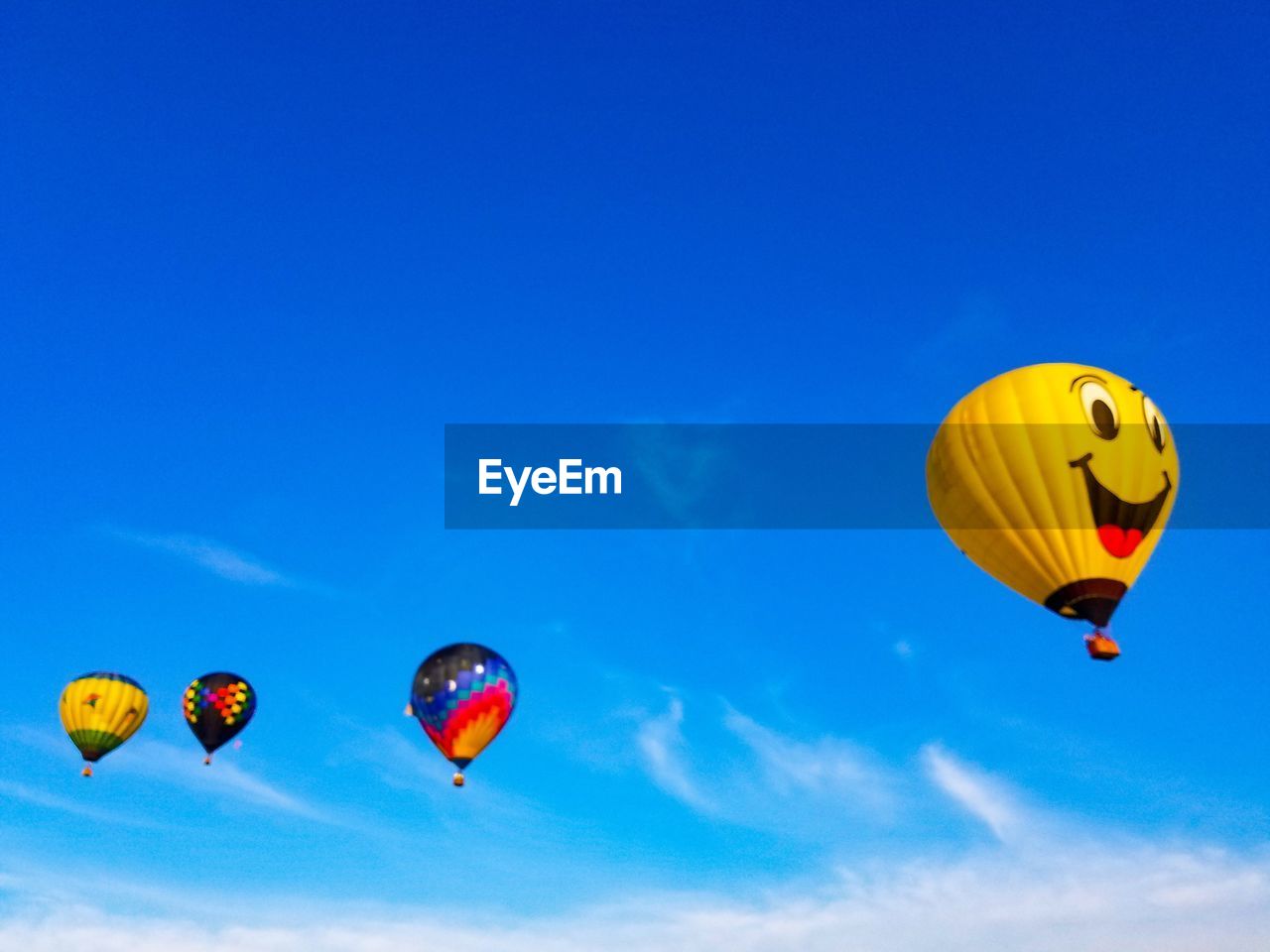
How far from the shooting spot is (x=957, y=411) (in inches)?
1057

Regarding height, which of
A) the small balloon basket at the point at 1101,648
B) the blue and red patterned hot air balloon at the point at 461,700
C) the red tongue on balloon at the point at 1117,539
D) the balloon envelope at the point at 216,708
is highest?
the balloon envelope at the point at 216,708

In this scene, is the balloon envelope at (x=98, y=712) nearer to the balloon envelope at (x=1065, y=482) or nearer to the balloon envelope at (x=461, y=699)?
the balloon envelope at (x=461, y=699)

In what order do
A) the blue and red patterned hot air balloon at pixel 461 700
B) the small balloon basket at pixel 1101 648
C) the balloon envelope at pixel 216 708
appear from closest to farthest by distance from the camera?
1. the small balloon basket at pixel 1101 648
2. the blue and red patterned hot air balloon at pixel 461 700
3. the balloon envelope at pixel 216 708

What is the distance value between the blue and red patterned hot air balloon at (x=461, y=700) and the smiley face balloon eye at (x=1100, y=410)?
2322cm

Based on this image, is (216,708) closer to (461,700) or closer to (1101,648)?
(461,700)

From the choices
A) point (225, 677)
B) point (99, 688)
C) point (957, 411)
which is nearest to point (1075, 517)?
point (957, 411)

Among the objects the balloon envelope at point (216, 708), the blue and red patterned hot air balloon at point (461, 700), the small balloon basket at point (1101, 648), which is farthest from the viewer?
the balloon envelope at point (216, 708)

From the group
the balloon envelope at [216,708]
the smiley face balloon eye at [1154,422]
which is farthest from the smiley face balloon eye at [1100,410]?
the balloon envelope at [216,708]

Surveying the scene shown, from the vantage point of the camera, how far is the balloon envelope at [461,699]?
38812 mm

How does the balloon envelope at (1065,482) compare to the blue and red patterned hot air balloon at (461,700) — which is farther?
the blue and red patterned hot air balloon at (461,700)

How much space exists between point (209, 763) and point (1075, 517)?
39.0m

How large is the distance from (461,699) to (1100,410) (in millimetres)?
23761

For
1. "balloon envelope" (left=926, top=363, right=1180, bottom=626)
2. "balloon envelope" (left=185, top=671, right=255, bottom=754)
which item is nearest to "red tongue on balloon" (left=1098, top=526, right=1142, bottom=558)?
"balloon envelope" (left=926, top=363, right=1180, bottom=626)

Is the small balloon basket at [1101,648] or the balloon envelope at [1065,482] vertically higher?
the balloon envelope at [1065,482]
